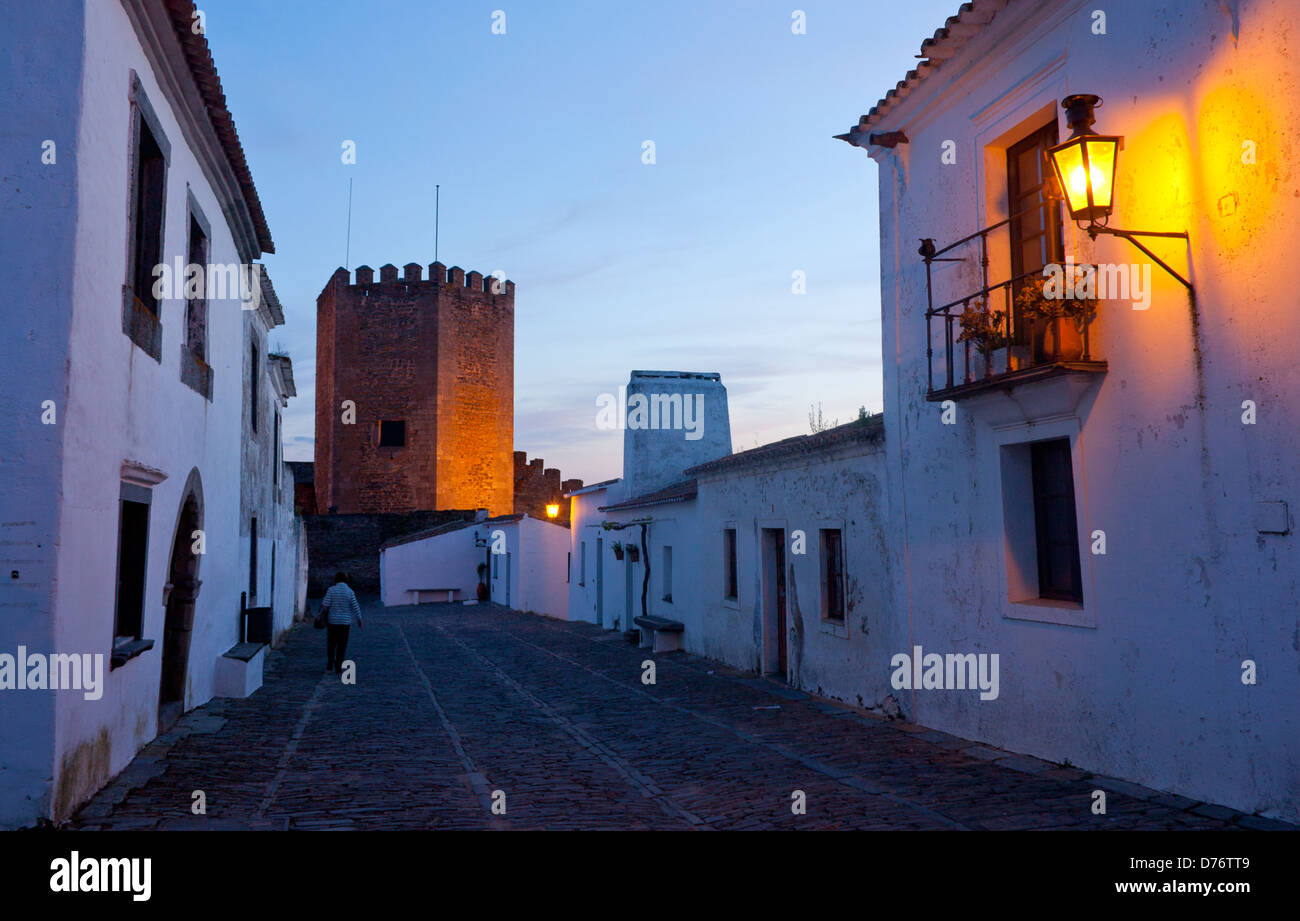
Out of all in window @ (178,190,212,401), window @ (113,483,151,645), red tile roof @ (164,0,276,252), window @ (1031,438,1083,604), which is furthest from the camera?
window @ (178,190,212,401)

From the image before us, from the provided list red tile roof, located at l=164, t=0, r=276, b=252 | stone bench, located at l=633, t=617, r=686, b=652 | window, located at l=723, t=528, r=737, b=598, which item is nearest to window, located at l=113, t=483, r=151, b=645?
red tile roof, located at l=164, t=0, r=276, b=252

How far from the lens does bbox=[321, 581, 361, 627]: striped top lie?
562 inches

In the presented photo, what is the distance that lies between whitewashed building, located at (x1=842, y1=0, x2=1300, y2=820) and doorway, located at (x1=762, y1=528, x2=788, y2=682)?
3723mm

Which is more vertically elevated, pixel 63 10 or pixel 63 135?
pixel 63 10

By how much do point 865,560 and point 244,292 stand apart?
8787mm

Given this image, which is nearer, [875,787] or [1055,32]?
[875,787]

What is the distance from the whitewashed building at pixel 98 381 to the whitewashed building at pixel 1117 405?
6.42 m

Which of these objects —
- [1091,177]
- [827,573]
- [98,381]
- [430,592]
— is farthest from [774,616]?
[430,592]

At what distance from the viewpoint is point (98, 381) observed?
22.0ft

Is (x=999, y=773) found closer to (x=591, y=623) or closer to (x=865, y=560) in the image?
(x=865, y=560)

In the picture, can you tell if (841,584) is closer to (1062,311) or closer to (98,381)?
(1062,311)

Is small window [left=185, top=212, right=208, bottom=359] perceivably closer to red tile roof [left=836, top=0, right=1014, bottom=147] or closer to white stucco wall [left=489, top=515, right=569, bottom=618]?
red tile roof [left=836, top=0, right=1014, bottom=147]

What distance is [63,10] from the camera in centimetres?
623
